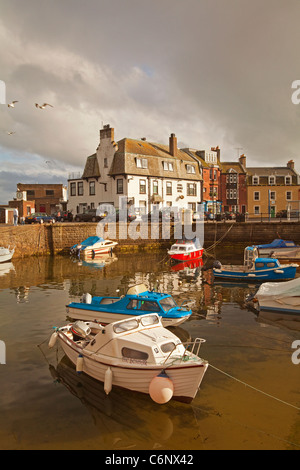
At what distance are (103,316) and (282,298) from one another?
945 cm

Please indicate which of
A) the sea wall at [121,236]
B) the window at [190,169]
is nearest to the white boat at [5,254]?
the sea wall at [121,236]

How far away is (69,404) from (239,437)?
4.82 m

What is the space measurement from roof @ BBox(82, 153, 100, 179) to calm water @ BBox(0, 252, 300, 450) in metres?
38.9

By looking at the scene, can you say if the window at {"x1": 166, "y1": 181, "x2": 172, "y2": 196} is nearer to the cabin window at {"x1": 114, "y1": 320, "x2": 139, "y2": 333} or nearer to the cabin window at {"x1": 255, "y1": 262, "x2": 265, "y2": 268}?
the cabin window at {"x1": 255, "y1": 262, "x2": 265, "y2": 268}

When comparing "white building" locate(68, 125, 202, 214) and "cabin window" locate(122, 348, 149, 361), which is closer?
"cabin window" locate(122, 348, 149, 361)

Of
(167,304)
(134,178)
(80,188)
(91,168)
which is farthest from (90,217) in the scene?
(167,304)

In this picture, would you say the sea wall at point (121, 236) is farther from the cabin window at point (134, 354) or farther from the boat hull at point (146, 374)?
the cabin window at point (134, 354)

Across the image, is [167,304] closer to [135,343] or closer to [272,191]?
[135,343]

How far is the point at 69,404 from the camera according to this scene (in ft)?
33.7

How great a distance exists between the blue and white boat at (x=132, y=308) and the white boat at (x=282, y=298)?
5047 millimetres

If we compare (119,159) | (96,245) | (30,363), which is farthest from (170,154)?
(30,363)

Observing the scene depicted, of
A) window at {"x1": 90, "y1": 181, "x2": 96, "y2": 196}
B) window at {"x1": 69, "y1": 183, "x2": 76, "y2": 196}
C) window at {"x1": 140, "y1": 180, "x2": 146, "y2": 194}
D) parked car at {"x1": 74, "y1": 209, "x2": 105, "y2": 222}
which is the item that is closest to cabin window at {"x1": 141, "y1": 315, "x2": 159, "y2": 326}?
parked car at {"x1": 74, "y1": 209, "x2": 105, "y2": 222}

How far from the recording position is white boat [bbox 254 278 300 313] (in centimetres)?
1828
